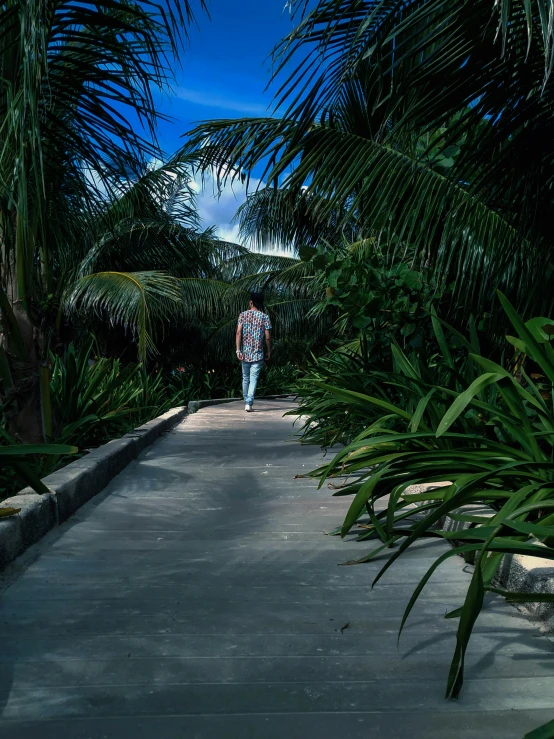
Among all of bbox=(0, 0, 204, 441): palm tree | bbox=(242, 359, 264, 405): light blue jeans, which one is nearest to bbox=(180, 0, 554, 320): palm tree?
bbox=(0, 0, 204, 441): palm tree

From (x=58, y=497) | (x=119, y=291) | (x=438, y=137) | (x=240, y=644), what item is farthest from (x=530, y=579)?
(x=119, y=291)

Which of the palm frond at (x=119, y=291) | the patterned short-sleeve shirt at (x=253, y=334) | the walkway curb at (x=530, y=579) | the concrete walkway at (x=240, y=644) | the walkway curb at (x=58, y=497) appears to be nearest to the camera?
the concrete walkway at (x=240, y=644)

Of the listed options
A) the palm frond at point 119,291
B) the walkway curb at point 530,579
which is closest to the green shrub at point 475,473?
the walkway curb at point 530,579

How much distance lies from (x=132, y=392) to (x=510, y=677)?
26.9 feet

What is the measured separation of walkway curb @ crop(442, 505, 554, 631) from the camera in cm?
302

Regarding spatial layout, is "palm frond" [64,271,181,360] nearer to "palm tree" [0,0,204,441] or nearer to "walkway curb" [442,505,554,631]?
"palm tree" [0,0,204,441]

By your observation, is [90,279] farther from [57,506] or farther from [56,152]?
[57,506]

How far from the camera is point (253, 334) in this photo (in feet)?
45.2

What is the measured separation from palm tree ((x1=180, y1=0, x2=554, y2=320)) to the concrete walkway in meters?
2.62

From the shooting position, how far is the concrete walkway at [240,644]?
233 cm

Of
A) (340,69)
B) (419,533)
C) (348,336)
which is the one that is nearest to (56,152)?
(340,69)

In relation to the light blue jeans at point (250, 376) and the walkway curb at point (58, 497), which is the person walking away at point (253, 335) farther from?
the walkway curb at point (58, 497)

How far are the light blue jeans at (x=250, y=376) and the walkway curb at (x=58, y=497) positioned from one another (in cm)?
671

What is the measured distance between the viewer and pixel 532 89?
5.79 metres
